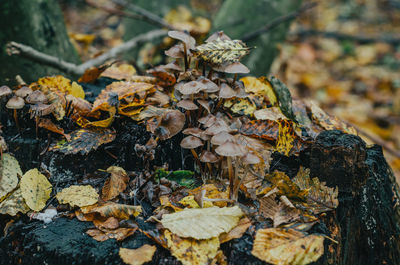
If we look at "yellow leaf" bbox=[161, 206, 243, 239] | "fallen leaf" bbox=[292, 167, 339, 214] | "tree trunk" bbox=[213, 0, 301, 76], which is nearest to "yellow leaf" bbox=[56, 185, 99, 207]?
"yellow leaf" bbox=[161, 206, 243, 239]

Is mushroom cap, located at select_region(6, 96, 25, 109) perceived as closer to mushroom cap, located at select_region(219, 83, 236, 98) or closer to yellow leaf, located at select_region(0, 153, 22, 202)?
yellow leaf, located at select_region(0, 153, 22, 202)

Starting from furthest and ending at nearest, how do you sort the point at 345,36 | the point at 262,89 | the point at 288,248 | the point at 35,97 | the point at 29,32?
the point at 345,36, the point at 29,32, the point at 262,89, the point at 35,97, the point at 288,248

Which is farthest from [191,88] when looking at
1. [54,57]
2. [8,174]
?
[54,57]

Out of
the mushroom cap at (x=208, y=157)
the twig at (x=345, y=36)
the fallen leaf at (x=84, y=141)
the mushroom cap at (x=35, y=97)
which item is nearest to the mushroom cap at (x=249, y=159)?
the mushroom cap at (x=208, y=157)

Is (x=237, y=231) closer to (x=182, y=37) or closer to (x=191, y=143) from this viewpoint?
(x=191, y=143)

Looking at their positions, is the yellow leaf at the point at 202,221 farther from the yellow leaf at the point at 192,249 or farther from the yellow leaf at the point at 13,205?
the yellow leaf at the point at 13,205

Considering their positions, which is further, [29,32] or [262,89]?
[29,32]
